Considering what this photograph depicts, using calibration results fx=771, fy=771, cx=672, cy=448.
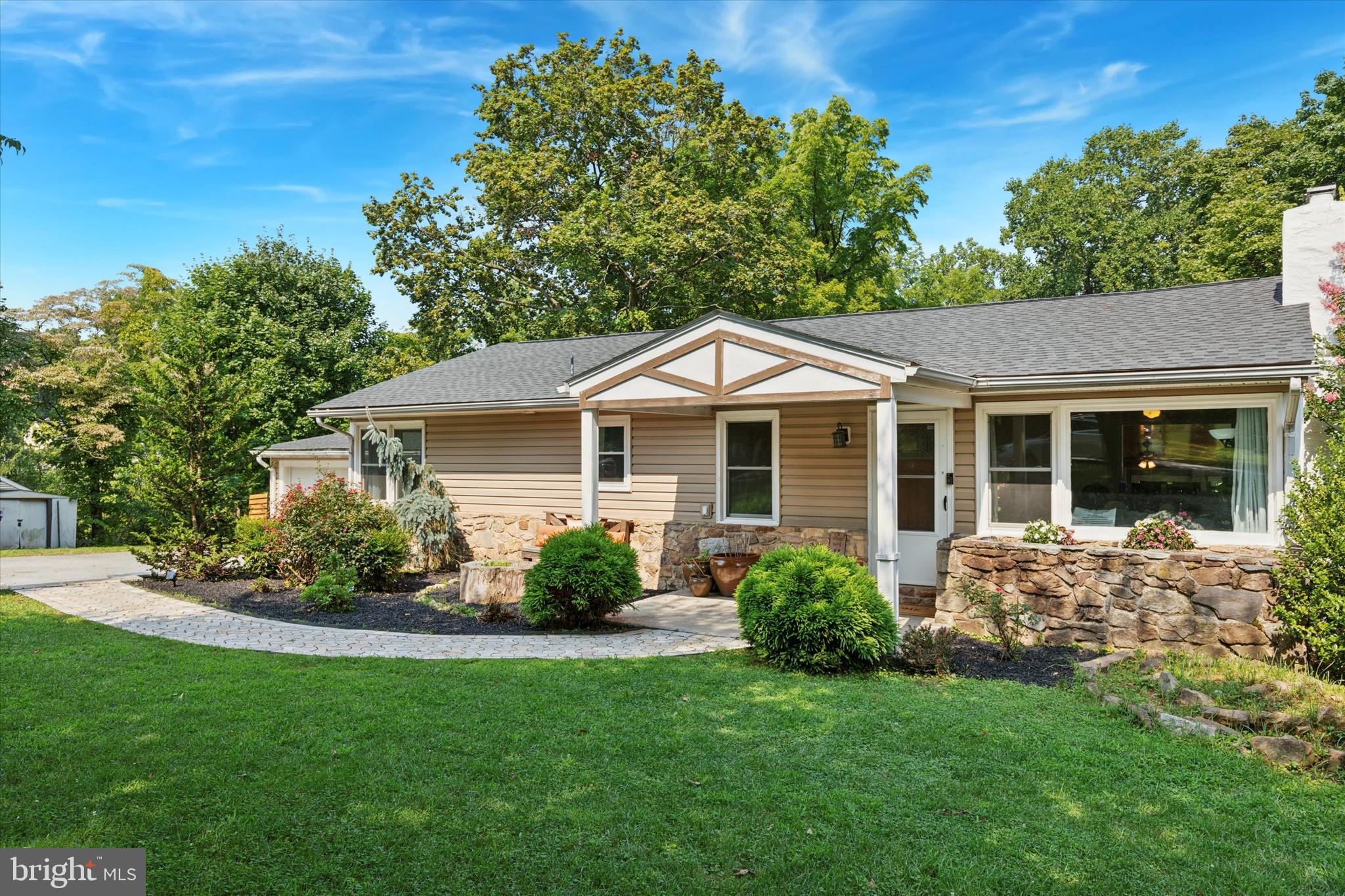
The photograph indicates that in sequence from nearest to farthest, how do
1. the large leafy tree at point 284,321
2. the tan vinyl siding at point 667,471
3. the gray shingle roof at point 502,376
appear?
the tan vinyl siding at point 667,471, the gray shingle roof at point 502,376, the large leafy tree at point 284,321

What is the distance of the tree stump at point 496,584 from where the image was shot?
964cm

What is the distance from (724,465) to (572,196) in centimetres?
1488

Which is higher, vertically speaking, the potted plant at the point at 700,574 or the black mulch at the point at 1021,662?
the potted plant at the point at 700,574

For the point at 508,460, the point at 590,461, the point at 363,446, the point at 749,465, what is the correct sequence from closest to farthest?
the point at 590,461, the point at 749,465, the point at 508,460, the point at 363,446

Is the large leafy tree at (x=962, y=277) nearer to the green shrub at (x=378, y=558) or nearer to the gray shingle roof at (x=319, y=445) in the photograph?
the gray shingle roof at (x=319, y=445)

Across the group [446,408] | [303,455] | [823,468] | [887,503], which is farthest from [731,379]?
[303,455]

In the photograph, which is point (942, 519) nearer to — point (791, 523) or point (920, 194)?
point (791, 523)

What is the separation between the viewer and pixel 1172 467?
8062 mm

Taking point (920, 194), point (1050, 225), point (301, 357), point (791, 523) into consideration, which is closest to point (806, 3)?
point (791, 523)

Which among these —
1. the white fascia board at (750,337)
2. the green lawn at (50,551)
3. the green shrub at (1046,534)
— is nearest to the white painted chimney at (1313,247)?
the green shrub at (1046,534)

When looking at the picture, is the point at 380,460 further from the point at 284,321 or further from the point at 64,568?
the point at 284,321

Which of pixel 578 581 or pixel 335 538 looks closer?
pixel 578 581

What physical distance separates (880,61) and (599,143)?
9.55 metres

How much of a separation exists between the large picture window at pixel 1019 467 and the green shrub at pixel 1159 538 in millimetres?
988
